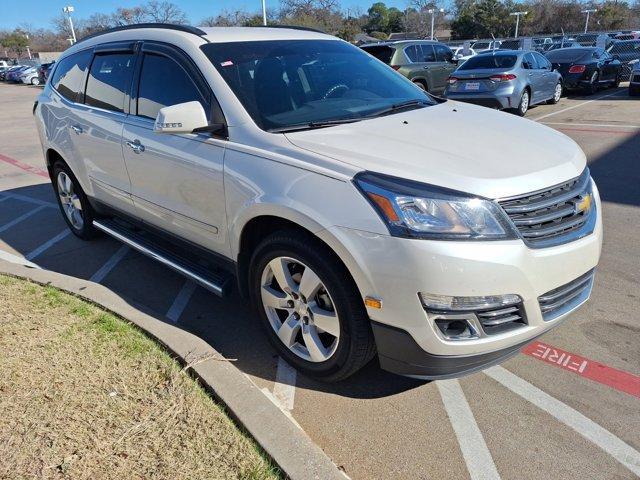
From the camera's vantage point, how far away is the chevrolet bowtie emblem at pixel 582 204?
2.68m

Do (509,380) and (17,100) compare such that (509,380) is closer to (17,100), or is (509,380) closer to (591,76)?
(591,76)

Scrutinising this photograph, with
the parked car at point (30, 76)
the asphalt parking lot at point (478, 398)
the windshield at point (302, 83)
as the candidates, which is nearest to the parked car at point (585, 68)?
the asphalt parking lot at point (478, 398)

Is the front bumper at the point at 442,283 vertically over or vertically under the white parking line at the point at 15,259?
over

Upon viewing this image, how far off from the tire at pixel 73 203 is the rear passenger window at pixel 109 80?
943 millimetres

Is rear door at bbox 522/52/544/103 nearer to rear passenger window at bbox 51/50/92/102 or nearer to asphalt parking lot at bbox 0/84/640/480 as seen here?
asphalt parking lot at bbox 0/84/640/480

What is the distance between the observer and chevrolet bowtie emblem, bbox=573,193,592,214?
8.80 ft

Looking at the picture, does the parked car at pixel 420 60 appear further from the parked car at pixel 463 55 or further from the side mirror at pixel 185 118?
the side mirror at pixel 185 118

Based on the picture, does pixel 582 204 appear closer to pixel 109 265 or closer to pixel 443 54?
pixel 109 265

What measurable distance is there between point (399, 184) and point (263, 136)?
3.01 ft

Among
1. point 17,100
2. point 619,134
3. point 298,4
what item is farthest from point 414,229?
point 298,4

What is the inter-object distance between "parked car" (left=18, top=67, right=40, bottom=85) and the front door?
4480 cm

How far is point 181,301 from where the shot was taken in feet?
13.3

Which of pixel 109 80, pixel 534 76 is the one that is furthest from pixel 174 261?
pixel 534 76

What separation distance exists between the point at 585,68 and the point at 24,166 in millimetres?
16290
